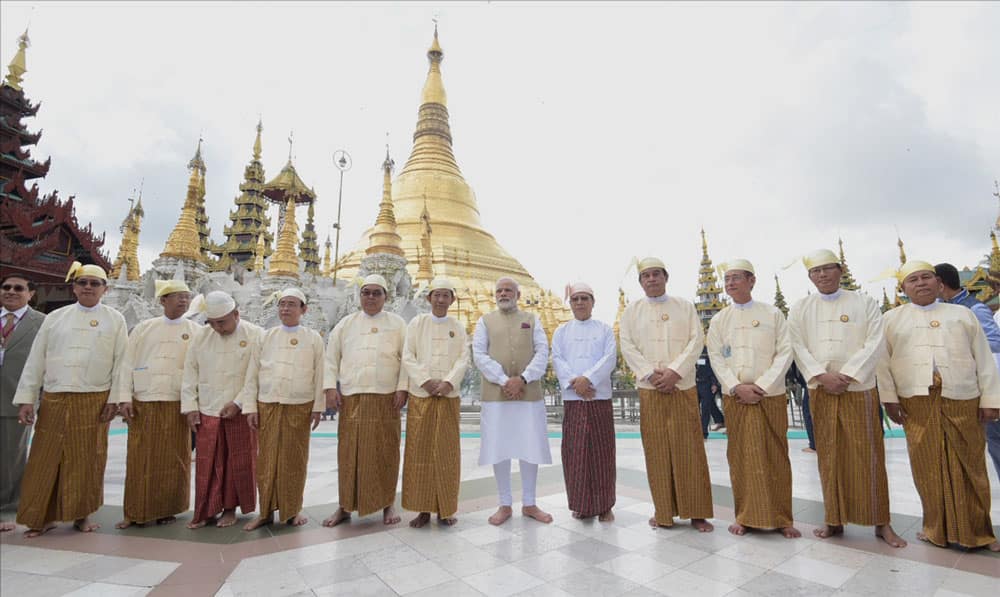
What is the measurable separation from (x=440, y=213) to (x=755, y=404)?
26369 mm

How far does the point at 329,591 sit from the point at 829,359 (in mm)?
3317

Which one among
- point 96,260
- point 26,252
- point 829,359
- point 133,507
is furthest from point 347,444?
point 96,260

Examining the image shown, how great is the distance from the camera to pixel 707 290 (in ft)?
70.4

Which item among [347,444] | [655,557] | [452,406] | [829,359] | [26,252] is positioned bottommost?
[655,557]

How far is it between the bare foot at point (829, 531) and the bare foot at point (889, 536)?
0.64ft

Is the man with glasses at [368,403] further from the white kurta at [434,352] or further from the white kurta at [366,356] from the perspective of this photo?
the white kurta at [434,352]

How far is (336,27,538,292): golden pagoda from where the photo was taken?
25.4m

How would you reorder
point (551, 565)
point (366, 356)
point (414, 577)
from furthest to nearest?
point (366, 356) → point (551, 565) → point (414, 577)

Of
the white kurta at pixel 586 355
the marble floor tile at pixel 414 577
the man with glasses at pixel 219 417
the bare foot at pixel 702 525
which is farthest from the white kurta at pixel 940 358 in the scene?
the man with glasses at pixel 219 417

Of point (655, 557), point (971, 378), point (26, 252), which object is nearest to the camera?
point (655, 557)

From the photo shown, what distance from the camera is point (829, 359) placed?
3.15m

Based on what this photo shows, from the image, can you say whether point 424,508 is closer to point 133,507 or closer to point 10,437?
point 133,507

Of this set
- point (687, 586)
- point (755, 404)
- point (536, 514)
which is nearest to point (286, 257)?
point (536, 514)

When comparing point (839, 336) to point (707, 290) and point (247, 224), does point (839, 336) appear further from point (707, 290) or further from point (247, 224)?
point (247, 224)
